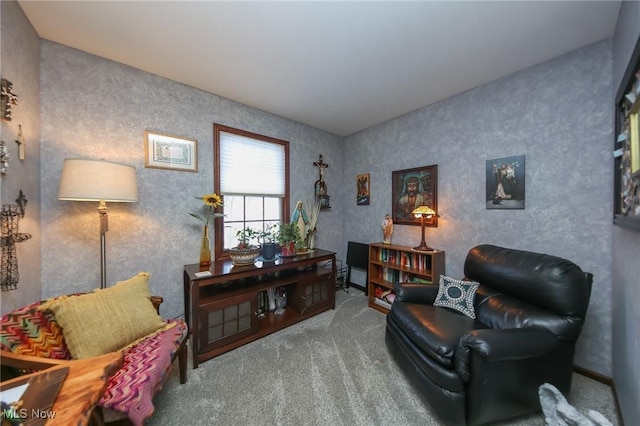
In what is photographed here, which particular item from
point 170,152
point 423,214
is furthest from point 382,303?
point 170,152

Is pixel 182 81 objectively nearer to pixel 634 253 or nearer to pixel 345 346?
pixel 345 346

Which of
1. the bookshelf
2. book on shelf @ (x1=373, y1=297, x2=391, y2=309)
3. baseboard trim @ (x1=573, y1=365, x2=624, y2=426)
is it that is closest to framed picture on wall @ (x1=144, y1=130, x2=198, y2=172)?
the bookshelf

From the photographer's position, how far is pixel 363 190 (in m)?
3.52

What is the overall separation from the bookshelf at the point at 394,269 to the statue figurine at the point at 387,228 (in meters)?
0.15

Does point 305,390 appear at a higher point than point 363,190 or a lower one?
lower

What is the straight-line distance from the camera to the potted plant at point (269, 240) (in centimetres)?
247

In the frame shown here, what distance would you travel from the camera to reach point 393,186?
3096mm

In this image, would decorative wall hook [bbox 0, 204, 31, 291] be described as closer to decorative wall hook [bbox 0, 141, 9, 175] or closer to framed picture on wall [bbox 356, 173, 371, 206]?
decorative wall hook [bbox 0, 141, 9, 175]

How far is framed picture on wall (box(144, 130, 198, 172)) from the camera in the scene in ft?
6.81

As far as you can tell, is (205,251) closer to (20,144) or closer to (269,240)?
(269,240)

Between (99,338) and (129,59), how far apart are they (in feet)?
7.11

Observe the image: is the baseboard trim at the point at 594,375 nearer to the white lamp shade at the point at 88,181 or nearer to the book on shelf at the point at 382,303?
the book on shelf at the point at 382,303

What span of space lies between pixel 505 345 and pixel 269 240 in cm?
238

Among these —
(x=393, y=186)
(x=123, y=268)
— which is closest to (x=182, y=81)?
(x=123, y=268)
